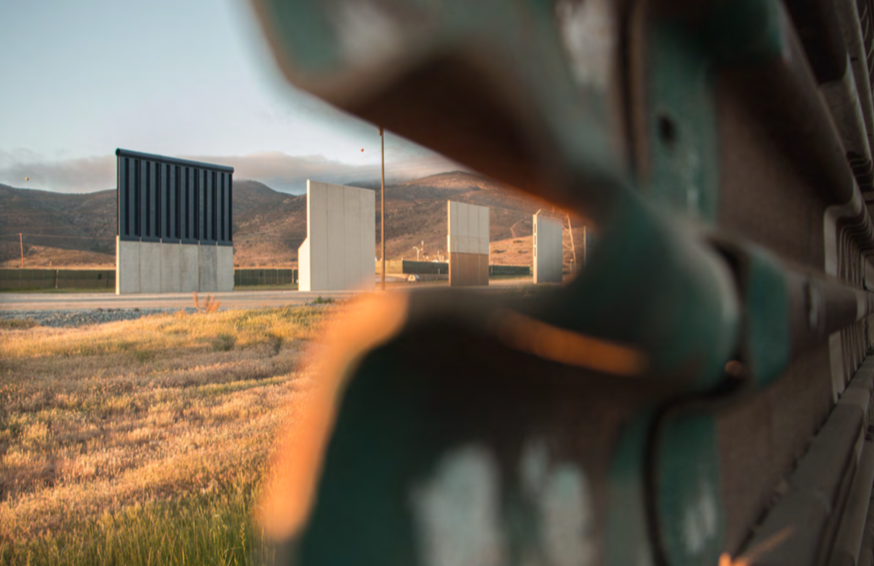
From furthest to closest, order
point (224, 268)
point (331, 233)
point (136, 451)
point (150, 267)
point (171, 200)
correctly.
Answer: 1. point (224, 268)
2. point (171, 200)
3. point (150, 267)
4. point (331, 233)
5. point (136, 451)

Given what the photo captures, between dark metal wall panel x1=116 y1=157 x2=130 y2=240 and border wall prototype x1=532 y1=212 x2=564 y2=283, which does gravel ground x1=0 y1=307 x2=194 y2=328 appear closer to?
border wall prototype x1=532 y1=212 x2=564 y2=283

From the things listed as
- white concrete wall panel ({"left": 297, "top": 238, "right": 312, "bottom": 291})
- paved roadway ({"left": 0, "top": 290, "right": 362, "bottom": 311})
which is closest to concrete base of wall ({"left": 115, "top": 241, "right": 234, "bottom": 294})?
paved roadway ({"left": 0, "top": 290, "right": 362, "bottom": 311})

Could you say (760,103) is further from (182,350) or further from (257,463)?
(182,350)

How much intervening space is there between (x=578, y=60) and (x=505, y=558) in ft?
1.13

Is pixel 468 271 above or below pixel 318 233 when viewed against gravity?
below

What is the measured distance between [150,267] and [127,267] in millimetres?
926

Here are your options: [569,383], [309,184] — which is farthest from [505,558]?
[309,184]

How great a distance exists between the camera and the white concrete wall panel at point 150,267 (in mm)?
22656

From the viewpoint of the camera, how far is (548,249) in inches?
14.0

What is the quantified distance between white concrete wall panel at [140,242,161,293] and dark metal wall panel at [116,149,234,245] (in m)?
0.35

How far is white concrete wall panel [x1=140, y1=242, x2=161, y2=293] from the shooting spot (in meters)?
22.7

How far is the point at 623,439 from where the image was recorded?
0.44 metres

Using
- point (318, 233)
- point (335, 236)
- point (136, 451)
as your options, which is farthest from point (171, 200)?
point (136, 451)

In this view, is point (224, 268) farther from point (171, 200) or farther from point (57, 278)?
point (57, 278)
